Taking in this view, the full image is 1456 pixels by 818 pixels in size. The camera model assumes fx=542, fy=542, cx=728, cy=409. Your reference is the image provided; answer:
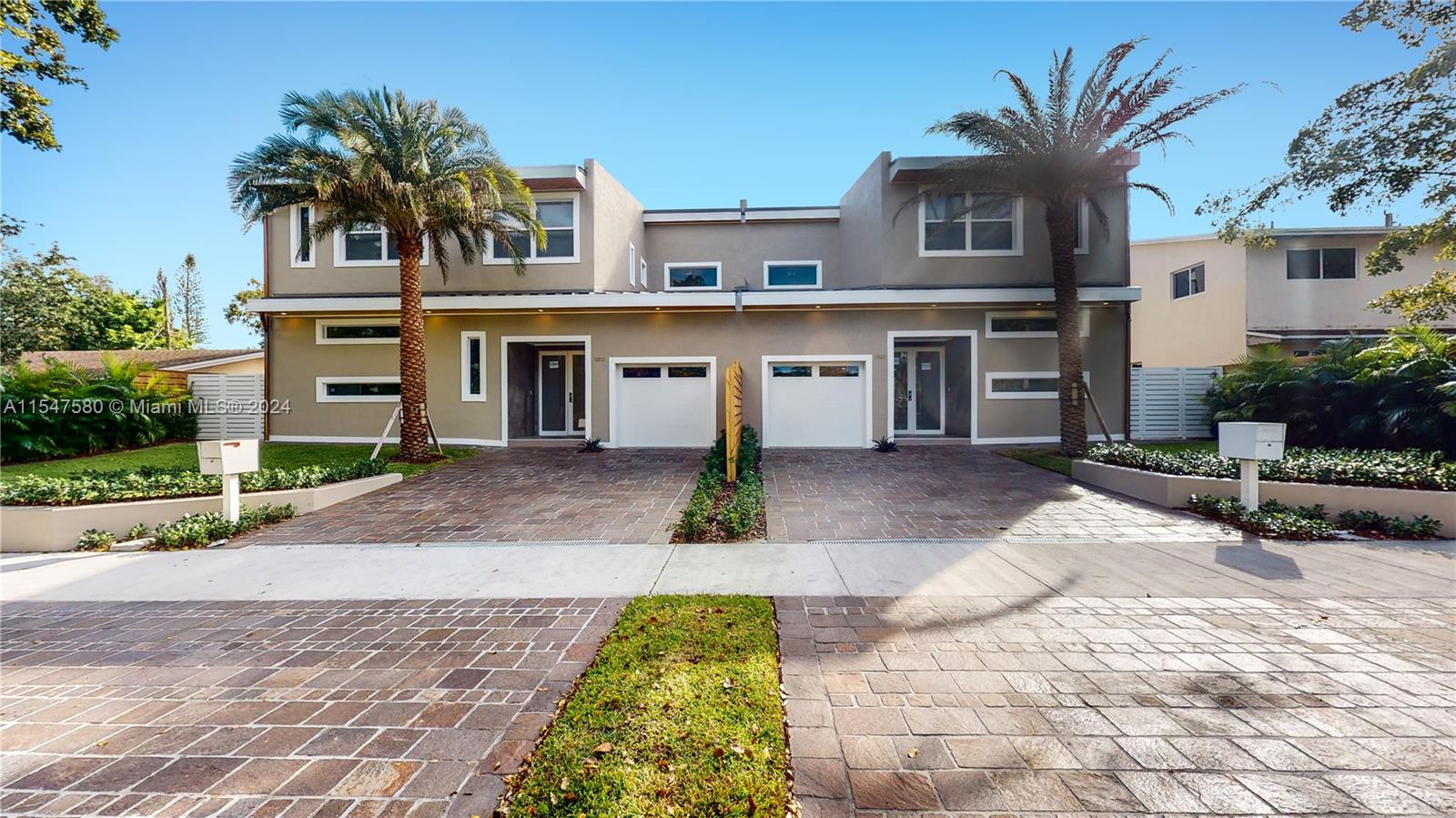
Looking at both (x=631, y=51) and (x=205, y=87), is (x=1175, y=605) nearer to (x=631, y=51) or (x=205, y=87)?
(x=631, y=51)

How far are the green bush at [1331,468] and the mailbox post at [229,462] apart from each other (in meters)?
12.1

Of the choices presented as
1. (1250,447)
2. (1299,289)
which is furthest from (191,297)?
(1299,289)

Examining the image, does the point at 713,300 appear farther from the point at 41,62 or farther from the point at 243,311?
the point at 243,311

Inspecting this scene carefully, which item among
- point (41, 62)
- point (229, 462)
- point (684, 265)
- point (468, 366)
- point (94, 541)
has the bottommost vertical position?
point (94, 541)

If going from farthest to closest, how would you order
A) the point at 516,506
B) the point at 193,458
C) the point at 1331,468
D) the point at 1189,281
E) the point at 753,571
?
the point at 1189,281 → the point at 193,458 → the point at 516,506 → the point at 1331,468 → the point at 753,571

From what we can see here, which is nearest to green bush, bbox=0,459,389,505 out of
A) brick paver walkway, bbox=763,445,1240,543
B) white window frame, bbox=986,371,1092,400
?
brick paver walkway, bbox=763,445,1240,543

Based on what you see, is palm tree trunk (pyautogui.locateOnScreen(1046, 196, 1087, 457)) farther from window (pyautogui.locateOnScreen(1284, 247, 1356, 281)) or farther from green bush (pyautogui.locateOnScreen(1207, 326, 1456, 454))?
window (pyautogui.locateOnScreen(1284, 247, 1356, 281))

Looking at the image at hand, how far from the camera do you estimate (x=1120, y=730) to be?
8.14ft

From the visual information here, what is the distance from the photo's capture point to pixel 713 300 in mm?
12102

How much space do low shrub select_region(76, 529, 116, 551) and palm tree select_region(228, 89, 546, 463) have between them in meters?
4.49

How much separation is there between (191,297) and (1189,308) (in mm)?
Result: 55086

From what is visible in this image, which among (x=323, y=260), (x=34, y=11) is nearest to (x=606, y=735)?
(x=323, y=260)

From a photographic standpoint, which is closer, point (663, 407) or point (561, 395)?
point (663, 407)

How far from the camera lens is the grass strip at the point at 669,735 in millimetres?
A: 2020
